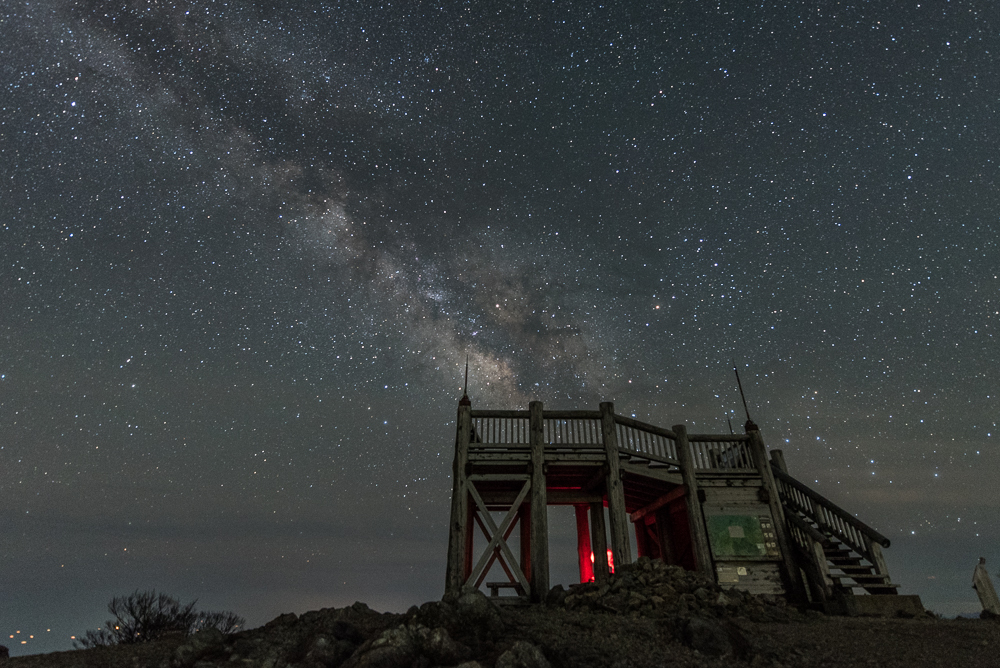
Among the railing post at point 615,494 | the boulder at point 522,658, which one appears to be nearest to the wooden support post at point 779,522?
the railing post at point 615,494

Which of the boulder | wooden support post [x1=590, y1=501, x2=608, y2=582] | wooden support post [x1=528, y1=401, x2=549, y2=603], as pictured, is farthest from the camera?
wooden support post [x1=590, y1=501, x2=608, y2=582]

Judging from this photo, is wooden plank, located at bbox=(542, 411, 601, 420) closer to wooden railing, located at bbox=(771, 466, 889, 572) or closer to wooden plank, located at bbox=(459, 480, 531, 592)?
wooden plank, located at bbox=(459, 480, 531, 592)

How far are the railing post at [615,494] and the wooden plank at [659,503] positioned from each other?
2.54 meters

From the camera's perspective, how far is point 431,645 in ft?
23.0

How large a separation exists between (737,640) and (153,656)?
29.7ft

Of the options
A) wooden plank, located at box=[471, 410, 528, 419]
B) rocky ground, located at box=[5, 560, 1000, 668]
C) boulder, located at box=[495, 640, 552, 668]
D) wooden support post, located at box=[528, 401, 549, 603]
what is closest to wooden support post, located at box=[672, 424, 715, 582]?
rocky ground, located at box=[5, 560, 1000, 668]

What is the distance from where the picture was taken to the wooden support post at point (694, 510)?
13.5 meters

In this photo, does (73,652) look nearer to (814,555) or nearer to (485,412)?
(485,412)

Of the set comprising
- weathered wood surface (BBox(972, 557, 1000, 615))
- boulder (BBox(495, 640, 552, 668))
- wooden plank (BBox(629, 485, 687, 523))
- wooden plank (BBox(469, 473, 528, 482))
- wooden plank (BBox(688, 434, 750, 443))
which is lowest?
boulder (BBox(495, 640, 552, 668))

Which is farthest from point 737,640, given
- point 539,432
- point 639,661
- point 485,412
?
point 485,412

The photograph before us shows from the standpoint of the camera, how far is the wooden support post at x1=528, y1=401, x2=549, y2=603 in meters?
12.1

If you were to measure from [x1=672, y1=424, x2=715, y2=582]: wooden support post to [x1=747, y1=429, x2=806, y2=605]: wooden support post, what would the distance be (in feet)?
6.42

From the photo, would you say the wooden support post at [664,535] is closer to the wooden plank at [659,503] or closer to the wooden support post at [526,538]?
the wooden plank at [659,503]

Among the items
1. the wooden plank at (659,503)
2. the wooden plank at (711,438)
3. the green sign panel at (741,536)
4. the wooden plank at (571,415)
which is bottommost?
the green sign panel at (741,536)
